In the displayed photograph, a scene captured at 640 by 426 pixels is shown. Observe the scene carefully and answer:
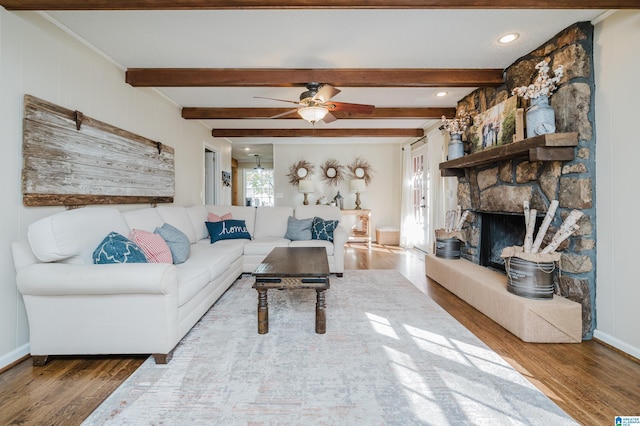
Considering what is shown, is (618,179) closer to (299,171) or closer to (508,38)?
(508,38)

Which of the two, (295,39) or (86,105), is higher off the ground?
(295,39)

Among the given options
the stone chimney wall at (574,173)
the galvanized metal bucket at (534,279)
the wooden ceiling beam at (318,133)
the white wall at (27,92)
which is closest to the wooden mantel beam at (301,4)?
the white wall at (27,92)

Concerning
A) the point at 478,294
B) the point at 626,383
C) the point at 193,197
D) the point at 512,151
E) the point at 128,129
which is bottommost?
the point at 626,383

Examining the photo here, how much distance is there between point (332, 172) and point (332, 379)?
19.6 ft

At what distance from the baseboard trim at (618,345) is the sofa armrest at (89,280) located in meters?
3.10

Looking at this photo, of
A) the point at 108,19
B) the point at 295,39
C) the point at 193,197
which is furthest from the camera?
the point at 193,197

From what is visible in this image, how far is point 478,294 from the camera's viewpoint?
9.04ft

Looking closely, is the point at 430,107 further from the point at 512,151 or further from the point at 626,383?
the point at 626,383

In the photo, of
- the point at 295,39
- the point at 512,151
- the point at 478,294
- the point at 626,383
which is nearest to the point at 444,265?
the point at 478,294

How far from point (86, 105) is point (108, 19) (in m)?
0.78

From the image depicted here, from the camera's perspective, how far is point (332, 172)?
731 cm

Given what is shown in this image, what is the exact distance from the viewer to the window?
32.5 feet

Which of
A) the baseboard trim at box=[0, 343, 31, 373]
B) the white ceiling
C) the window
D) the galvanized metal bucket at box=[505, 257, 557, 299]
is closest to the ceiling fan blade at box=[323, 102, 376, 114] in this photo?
the white ceiling

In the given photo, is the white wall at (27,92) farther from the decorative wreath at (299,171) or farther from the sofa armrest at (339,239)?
the decorative wreath at (299,171)
